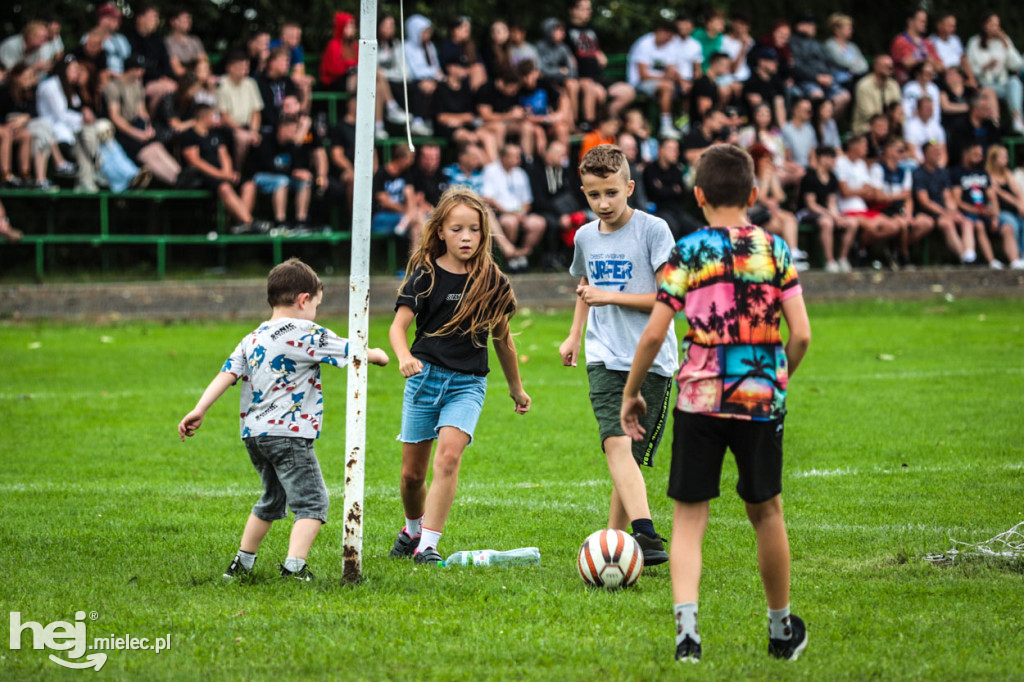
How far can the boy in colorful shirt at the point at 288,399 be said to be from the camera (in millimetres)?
5195

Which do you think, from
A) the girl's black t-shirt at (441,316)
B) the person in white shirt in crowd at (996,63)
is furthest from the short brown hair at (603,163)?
the person in white shirt in crowd at (996,63)

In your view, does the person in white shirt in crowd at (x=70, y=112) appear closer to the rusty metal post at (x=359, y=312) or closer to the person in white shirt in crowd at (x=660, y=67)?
the person in white shirt in crowd at (x=660, y=67)

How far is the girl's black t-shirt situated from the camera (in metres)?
5.84

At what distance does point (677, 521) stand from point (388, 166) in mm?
13595

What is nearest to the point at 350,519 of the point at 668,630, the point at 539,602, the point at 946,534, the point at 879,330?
the point at 539,602

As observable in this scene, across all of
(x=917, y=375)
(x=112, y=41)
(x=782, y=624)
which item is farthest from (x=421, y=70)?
(x=782, y=624)

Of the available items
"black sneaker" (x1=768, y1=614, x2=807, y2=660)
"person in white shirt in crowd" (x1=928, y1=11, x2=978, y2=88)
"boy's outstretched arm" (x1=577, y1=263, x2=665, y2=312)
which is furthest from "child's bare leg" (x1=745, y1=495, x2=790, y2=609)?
"person in white shirt in crowd" (x1=928, y1=11, x2=978, y2=88)

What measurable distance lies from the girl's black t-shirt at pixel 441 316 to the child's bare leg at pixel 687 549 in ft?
6.09

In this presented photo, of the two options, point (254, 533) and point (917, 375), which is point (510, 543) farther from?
point (917, 375)

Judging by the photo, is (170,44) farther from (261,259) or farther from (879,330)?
(879,330)

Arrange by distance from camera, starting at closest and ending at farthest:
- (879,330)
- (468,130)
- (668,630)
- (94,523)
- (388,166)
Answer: (668,630) < (94,523) < (879,330) < (388,166) < (468,130)

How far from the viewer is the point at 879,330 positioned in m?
14.9

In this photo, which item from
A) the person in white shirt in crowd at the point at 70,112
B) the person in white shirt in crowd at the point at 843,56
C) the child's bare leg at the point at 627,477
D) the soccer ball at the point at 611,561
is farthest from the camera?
the person in white shirt in crowd at the point at 843,56

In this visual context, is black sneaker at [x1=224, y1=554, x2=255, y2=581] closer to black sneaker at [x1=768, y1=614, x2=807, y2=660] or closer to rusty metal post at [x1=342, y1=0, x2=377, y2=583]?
rusty metal post at [x1=342, y1=0, x2=377, y2=583]
